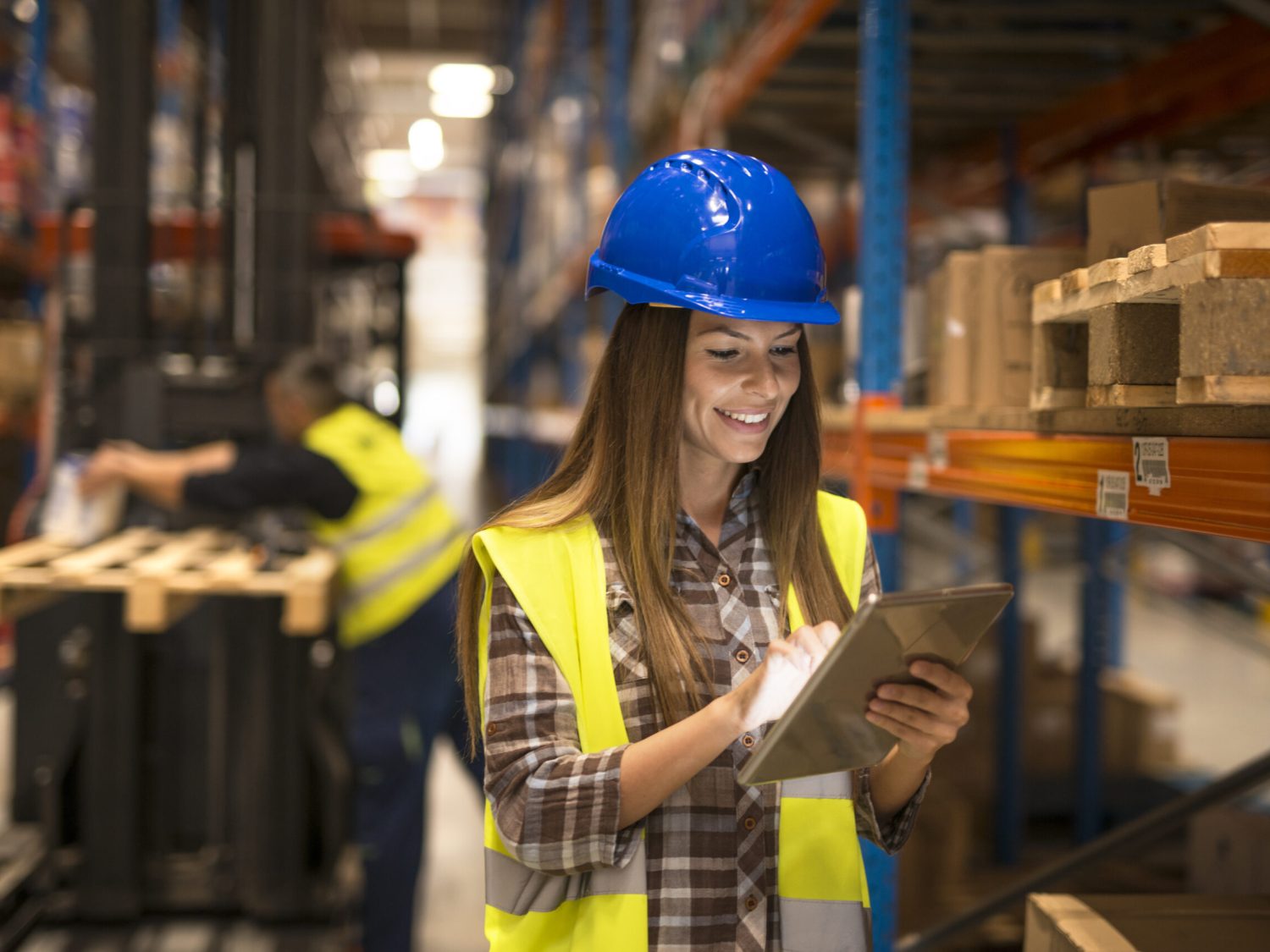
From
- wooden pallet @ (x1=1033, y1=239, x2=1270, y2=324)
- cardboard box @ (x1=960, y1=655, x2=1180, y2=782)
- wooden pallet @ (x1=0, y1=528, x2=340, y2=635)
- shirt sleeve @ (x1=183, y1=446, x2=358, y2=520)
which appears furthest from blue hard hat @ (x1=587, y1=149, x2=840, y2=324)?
cardboard box @ (x1=960, y1=655, x2=1180, y2=782)

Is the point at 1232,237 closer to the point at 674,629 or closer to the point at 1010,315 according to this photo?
the point at 674,629

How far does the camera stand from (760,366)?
1901mm

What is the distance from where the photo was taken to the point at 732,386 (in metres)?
1.88

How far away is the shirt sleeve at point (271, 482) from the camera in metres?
4.36

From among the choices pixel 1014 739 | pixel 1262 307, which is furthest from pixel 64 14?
pixel 1262 307

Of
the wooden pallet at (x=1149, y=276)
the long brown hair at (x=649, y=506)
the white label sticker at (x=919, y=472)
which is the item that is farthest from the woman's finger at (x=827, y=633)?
the white label sticker at (x=919, y=472)

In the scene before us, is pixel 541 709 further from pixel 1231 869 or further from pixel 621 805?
pixel 1231 869

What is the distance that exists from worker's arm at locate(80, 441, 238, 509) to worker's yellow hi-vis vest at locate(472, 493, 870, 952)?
2.87m

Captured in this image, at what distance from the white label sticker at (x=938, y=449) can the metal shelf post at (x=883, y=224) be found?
0.59m

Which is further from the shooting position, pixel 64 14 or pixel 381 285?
pixel 64 14

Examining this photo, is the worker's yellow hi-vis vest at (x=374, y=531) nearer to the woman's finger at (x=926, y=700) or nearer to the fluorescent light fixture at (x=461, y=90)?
the woman's finger at (x=926, y=700)

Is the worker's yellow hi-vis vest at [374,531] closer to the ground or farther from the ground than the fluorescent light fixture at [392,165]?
closer to the ground

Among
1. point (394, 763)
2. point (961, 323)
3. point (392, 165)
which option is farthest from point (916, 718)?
point (392, 165)

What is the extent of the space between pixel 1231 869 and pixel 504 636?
2.14m
